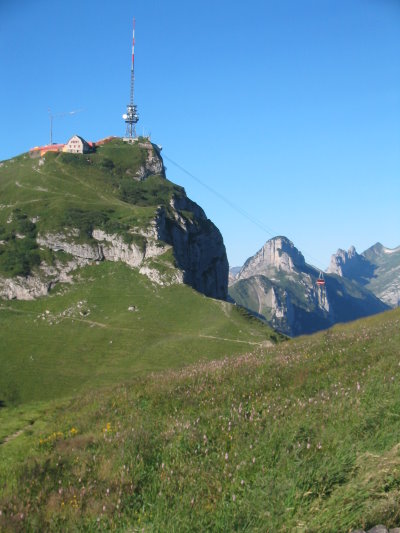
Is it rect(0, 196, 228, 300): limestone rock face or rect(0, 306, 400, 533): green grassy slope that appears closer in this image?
rect(0, 306, 400, 533): green grassy slope

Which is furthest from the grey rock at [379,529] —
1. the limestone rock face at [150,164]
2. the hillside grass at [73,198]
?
the limestone rock face at [150,164]

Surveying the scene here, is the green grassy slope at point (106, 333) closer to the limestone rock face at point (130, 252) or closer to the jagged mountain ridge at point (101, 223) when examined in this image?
the limestone rock face at point (130, 252)

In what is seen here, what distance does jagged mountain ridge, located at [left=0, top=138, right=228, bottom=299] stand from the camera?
11788 centimetres

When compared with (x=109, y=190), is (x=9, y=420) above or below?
below

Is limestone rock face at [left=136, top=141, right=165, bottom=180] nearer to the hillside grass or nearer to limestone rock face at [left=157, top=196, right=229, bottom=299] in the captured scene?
the hillside grass

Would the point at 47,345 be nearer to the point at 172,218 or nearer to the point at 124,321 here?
the point at 124,321

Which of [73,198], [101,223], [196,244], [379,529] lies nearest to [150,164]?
[196,244]

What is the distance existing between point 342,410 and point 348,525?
4.32 m

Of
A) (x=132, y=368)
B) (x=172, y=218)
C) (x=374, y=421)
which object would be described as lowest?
(x=132, y=368)

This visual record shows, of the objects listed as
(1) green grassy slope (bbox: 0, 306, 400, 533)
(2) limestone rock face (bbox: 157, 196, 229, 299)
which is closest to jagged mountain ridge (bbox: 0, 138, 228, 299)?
(2) limestone rock face (bbox: 157, 196, 229, 299)

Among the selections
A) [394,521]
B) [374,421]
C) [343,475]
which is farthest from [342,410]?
[394,521]

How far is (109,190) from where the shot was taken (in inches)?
6093

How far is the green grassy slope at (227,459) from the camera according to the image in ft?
29.1

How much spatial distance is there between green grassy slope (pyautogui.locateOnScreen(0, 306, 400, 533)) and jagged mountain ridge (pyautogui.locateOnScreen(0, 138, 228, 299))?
9613cm
